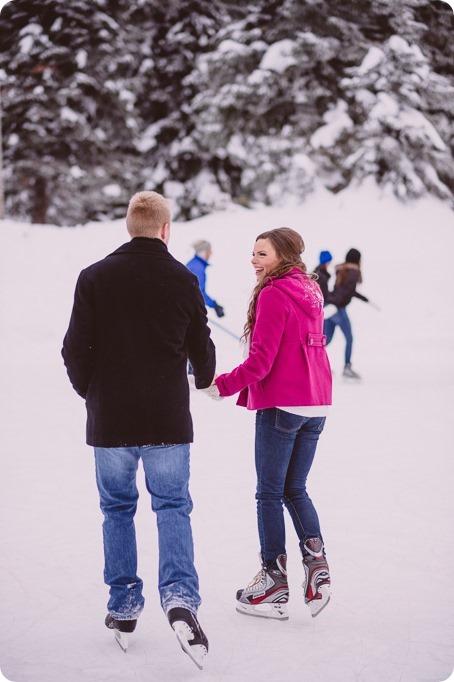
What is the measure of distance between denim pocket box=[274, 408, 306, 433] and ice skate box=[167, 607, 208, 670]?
76 cm

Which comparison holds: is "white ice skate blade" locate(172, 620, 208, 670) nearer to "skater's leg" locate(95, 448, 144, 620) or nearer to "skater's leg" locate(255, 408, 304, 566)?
"skater's leg" locate(95, 448, 144, 620)

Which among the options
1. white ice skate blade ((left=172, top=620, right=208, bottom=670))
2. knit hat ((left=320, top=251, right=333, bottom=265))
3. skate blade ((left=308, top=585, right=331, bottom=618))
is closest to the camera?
white ice skate blade ((left=172, top=620, right=208, bottom=670))

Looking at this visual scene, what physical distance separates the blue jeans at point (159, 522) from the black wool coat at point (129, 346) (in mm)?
88

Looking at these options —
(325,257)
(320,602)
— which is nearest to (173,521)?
(320,602)

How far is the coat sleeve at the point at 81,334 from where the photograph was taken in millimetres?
2832

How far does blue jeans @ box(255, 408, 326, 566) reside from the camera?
10.5 ft

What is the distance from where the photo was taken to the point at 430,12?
16.4 meters

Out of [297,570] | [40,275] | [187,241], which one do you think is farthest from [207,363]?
[187,241]

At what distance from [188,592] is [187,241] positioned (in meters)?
14.1

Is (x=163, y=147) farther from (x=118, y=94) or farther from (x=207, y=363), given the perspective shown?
(x=207, y=363)

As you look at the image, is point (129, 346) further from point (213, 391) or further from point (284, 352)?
point (284, 352)

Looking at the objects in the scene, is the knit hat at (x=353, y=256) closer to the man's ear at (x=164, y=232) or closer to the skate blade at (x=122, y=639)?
the man's ear at (x=164, y=232)

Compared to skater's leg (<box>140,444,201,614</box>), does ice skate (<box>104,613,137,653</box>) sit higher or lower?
lower

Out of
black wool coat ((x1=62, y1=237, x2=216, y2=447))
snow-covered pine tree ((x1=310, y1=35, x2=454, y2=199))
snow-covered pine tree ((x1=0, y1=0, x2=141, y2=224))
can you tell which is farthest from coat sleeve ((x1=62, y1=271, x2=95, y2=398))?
snow-covered pine tree ((x1=310, y1=35, x2=454, y2=199))
